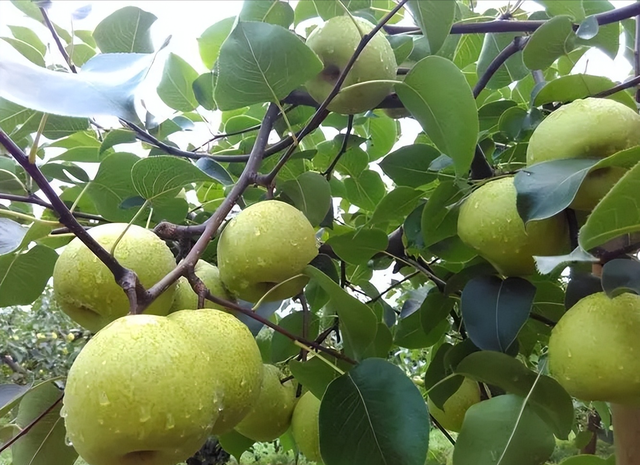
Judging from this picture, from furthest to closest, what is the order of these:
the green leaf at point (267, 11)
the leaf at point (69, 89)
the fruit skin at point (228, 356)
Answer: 1. the green leaf at point (267, 11)
2. the fruit skin at point (228, 356)
3. the leaf at point (69, 89)

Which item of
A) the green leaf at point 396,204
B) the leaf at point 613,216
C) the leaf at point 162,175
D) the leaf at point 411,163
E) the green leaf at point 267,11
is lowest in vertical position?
the green leaf at point 396,204

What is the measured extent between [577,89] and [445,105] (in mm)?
166

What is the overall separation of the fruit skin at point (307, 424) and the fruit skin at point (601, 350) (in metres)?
0.31

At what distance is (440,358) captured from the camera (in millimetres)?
687

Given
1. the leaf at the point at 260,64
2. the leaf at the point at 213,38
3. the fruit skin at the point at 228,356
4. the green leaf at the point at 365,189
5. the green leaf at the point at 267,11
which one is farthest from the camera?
the green leaf at the point at 365,189

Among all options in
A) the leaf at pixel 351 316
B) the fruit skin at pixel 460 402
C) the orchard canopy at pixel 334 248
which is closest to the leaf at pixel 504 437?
the orchard canopy at pixel 334 248

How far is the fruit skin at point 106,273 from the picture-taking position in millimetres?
445

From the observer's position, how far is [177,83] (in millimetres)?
841

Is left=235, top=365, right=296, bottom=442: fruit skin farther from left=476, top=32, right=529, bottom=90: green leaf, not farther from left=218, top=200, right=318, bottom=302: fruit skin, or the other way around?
left=476, top=32, right=529, bottom=90: green leaf

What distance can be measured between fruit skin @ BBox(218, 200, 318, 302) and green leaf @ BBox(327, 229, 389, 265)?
118mm

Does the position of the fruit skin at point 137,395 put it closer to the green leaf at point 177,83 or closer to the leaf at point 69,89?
the leaf at point 69,89

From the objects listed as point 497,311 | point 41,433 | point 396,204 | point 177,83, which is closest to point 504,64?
point 396,204

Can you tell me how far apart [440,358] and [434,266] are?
173mm

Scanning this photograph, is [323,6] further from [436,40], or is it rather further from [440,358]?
[440,358]
